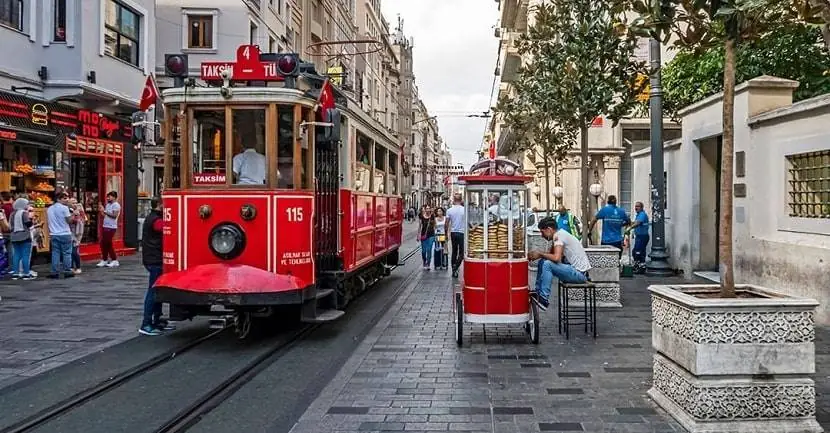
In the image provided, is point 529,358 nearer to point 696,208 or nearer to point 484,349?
point 484,349

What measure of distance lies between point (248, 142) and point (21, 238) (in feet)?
28.2

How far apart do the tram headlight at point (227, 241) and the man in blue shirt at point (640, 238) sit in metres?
10.7

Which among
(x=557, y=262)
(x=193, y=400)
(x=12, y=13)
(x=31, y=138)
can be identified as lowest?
(x=193, y=400)

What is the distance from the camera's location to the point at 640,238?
17.1 m

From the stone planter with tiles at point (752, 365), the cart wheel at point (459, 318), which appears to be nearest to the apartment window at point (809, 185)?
the cart wheel at point (459, 318)

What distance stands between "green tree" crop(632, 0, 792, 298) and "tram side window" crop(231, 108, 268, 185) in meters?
4.56

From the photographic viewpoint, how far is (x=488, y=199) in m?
8.61

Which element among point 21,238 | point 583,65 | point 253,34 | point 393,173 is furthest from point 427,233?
point 253,34

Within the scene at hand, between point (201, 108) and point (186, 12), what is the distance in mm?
24939

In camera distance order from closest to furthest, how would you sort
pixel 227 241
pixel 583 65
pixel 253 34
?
pixel 227 241 < pixel 583 65 < pixel 253 34

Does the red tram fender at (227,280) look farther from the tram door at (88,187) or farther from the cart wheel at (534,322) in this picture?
the tram door at (88,187)

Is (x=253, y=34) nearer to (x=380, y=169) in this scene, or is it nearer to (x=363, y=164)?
(x=380, y=169)

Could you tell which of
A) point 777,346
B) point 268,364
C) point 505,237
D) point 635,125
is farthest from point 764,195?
point 635,125

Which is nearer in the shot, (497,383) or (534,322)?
(497,383)
